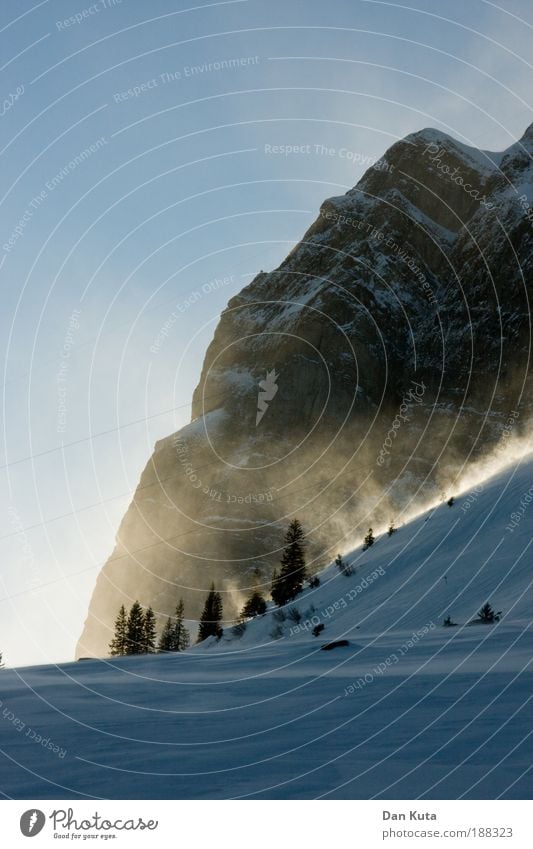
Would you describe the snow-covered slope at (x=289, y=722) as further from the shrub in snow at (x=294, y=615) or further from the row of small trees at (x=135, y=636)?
the row of small trees at (x=135, y=636)

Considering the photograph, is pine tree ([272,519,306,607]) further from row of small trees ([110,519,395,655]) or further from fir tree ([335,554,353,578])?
fir tree ([335,554,353,578])

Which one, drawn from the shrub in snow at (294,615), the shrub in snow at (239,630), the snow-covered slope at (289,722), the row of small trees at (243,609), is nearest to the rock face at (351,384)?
the row of small trees at (243,609)

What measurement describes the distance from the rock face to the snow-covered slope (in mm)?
71305

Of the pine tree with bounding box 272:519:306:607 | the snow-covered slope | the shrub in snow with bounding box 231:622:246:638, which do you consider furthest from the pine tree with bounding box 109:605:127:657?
the snow-covered slope

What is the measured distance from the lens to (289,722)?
19.1 ft

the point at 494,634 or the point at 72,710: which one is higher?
the point at 494,634

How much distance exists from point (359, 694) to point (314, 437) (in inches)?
4149

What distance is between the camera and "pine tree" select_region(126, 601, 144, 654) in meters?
51.4

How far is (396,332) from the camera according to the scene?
127125 mm

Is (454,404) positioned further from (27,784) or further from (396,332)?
(27,784)

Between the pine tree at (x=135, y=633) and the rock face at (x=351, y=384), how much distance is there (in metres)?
24.8

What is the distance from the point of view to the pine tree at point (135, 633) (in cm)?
5144

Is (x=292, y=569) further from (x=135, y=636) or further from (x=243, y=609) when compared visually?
(x=135, y=636)
